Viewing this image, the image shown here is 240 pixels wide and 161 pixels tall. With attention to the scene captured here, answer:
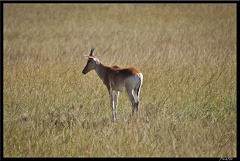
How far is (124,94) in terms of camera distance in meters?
6.68

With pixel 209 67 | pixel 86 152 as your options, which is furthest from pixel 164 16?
pixel 86 152

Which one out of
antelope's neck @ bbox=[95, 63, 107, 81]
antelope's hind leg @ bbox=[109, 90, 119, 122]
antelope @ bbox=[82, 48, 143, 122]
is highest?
antelope's neck @ bbox=[95, 63, 107, 81]

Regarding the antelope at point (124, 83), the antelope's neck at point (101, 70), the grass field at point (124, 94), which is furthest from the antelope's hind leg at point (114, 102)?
the antelope's neck at point (101, 70)

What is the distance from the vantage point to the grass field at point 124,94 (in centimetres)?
457

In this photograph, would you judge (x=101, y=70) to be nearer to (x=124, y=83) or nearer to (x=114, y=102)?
(x=114, y=102)

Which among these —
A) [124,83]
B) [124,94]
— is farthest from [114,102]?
[124,94]

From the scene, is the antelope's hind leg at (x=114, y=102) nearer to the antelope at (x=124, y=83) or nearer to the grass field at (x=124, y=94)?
the antelope at (x=124, y=83)

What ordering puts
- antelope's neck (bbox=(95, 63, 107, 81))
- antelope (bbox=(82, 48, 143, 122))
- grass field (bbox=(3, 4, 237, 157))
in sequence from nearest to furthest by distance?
1. grass field (bbox=(3, 4, 237, 157))
2. antelope (bbox=(82, 48, 143, 122))
3. antelope's neck (bbox=(95, 63, 107, 81))

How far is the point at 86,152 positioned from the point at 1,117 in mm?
1716

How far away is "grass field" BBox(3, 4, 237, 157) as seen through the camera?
457 centimetres

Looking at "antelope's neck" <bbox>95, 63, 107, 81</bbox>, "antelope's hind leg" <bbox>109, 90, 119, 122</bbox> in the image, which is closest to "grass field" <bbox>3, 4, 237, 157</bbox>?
"antelope's hind leg" <bbox>109, 90, 119, 122</bbox>

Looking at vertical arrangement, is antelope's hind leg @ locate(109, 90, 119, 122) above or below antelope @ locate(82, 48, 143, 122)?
below

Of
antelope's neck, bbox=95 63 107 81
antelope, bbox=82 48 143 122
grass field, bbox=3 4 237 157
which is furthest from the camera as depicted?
antelope's neck, bbox=95 63 107 81

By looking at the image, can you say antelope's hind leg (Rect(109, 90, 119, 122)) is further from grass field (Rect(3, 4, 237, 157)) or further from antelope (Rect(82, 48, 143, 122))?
grass field (Rect(3, 4, 237, 157))
